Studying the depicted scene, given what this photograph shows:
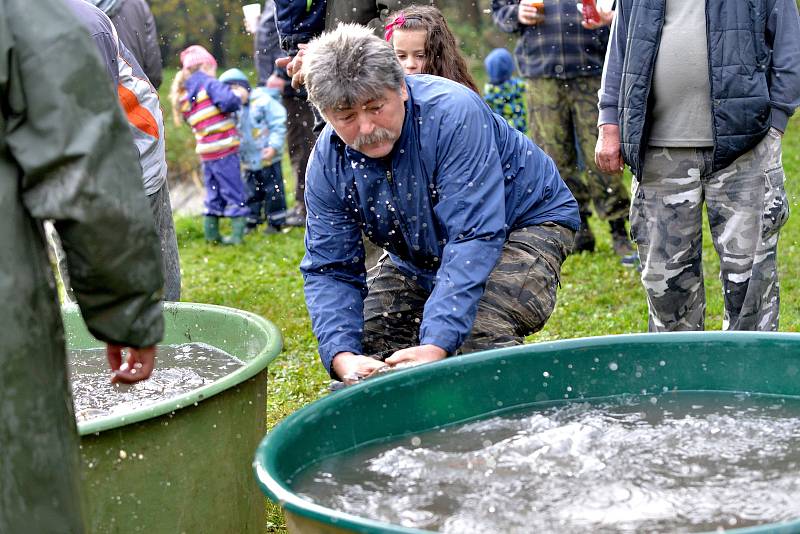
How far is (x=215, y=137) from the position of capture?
10.1 meters

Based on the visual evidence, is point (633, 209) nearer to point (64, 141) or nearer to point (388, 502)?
point (388, 502)

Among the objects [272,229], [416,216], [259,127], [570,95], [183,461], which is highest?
A: [416,216]

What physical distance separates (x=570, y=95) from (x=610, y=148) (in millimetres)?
3010

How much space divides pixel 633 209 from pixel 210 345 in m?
1.98

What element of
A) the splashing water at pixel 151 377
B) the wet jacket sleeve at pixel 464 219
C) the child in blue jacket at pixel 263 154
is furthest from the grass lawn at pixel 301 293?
the wet jacket sleeve at pixel 464 219

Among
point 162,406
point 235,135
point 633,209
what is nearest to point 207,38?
point 235,135

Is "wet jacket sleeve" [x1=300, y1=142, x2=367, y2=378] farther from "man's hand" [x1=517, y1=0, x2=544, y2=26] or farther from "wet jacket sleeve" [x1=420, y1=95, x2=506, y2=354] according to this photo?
"man's hand" [x1=517, y1=0, x2=544, y2=26]

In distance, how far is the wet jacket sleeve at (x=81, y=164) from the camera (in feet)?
7.50

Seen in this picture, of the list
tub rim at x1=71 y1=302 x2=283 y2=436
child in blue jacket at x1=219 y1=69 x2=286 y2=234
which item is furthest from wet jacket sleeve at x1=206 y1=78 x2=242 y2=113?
tub rim at x1=71 y1=302 x2=283 y2=436

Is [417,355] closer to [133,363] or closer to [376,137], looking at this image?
[376,137]

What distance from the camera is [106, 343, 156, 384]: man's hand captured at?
8.38 feet

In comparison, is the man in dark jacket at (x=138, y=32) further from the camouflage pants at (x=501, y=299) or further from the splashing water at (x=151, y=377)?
the camouflage pants at (x=501, y=299)

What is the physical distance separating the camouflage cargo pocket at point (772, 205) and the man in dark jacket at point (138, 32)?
11.5ft

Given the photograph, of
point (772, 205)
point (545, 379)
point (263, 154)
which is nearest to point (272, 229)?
point (263, 154)
